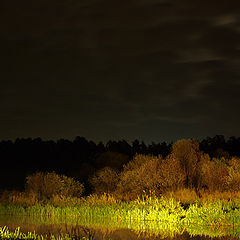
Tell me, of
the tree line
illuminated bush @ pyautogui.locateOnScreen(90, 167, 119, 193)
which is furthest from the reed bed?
the tree line

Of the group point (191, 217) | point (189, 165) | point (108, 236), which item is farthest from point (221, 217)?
point (189, 165)

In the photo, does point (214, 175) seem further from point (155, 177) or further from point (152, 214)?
point (152, 214)

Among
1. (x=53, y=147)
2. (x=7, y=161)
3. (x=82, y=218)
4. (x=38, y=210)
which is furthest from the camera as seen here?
(x=53, y=147)

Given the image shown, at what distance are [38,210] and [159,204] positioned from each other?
6.43 metres

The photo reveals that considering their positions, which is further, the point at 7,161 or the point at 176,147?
the point at 7,161

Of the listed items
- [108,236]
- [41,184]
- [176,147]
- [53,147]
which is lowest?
[108,236]

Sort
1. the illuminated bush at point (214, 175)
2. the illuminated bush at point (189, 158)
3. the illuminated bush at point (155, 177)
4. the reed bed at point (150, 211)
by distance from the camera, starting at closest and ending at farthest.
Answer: the reed bed at point (150, 211), the illuminated bush at point (155, 177), the illuminated bush at point (214, 175), the illuminated bush at point (189, 158)

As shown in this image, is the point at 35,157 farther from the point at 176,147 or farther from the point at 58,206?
the point at 58,206

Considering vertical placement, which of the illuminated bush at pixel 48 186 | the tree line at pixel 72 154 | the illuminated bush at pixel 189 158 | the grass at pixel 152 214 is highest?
the tree line at pixel 72 154

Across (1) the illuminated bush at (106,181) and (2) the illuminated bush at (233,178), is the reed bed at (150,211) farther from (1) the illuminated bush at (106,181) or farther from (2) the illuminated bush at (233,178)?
(1) the illuminated bush at (106,181)

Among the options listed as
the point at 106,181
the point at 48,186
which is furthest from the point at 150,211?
the point at 106,181

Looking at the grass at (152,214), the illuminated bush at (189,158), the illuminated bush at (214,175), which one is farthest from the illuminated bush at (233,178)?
the grass at (152,214)

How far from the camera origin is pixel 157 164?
37812 mm

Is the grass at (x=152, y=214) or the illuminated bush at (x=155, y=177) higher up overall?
the illuminated bush at (x=155, y=177)
